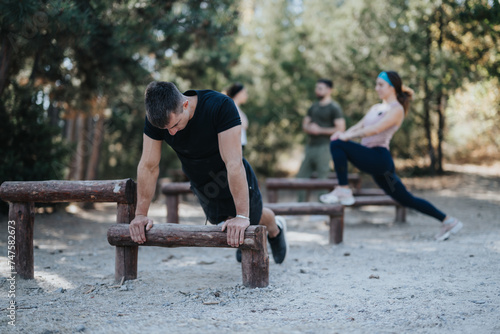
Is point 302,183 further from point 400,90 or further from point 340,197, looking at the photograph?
point 400,90

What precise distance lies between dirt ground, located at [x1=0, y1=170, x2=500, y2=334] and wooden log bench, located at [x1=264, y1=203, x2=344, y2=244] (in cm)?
18

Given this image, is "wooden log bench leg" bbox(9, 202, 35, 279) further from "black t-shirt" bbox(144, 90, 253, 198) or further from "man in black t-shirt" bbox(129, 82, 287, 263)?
"black t-shirt" bbox(144, 90, 253, 198)

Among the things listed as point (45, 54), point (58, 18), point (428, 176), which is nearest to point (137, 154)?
point (45, 54)

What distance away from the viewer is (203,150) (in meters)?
3.13

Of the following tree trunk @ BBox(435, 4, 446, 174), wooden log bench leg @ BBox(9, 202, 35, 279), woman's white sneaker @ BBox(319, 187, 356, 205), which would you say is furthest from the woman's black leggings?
tree trunk @ BBox(435, 4, 446, 174)

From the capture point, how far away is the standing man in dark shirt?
7.16 m

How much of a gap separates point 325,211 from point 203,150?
2421 millimetres

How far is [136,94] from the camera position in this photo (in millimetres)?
9320

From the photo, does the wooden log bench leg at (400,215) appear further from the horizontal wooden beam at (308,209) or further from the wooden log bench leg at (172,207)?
the wooden log bench leg at (172,207)

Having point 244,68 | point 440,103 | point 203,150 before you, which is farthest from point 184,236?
point 244,68

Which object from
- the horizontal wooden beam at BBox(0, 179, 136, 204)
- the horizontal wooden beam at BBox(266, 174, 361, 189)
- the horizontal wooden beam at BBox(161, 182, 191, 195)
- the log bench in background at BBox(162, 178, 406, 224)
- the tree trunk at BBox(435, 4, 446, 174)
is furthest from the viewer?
the tree trunk at BBox(435, 4, 446, 174)

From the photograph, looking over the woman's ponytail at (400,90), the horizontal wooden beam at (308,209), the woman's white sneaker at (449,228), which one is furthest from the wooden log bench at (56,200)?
the woman's white sneaker at (449,228)

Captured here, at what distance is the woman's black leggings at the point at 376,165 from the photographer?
4.70m

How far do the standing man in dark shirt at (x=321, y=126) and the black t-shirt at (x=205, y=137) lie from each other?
4173 millimetres
